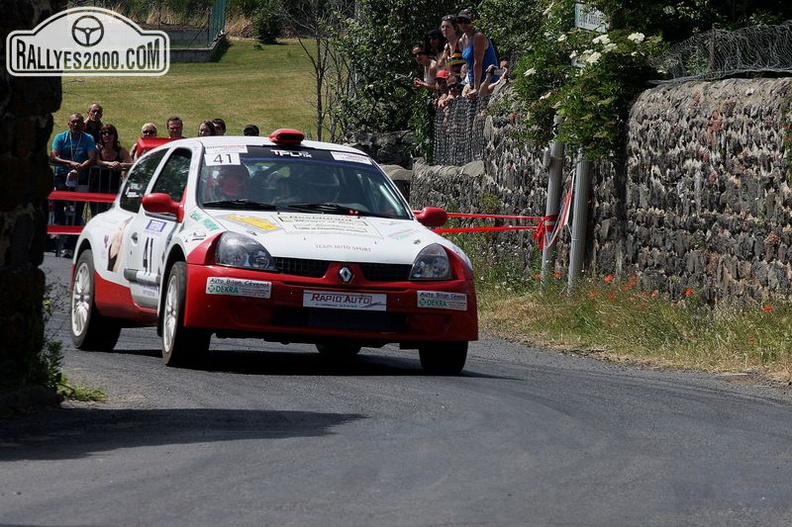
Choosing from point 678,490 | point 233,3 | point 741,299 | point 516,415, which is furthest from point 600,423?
point 233,3

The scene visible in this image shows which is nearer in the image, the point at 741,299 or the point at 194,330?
the point at 194,330

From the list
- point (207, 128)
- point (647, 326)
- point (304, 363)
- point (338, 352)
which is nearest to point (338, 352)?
point (338, 352)

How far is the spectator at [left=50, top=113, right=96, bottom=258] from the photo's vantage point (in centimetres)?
2316

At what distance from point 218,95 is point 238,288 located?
5019 centimetres

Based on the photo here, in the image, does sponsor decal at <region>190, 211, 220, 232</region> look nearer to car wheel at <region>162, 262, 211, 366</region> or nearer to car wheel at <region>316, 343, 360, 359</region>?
car wheel at <region>162, 262, 211, 366</region>

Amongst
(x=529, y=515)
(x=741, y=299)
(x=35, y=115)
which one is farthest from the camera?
(x=741, y=299)

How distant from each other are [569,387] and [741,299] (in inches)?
142

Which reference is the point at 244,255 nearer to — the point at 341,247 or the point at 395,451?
the point at 341,247

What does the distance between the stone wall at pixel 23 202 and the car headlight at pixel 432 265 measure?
2.88 metres

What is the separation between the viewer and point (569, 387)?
34.0 feet

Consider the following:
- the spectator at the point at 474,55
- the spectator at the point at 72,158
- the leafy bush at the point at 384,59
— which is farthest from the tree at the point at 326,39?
the spectator at the point at 474,55

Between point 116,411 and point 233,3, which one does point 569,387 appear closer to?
point 116,411

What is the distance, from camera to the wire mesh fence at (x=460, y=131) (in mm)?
22359

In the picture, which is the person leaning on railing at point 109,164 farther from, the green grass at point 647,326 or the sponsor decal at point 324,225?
the sponsor decal at point 324,225
